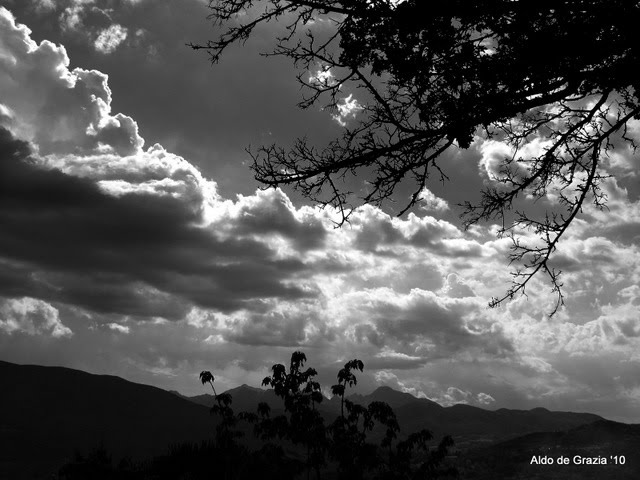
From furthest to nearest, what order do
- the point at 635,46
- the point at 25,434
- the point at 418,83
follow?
the point at 25,434, the point at 418,83, the point at 635,46

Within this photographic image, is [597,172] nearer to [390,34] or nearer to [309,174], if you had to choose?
[390,34]

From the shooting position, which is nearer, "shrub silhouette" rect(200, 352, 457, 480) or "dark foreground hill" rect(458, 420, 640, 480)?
"shrub silhouette" rect(200, 352, 457, 480)

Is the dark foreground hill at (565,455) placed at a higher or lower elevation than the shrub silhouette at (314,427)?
lower

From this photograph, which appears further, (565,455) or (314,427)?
(565,455)

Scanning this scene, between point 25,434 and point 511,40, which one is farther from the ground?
point 511,40

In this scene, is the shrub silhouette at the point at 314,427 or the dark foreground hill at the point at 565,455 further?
the dark foreground hill at the point at 565,455

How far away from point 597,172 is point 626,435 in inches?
6276

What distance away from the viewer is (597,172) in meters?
8.41

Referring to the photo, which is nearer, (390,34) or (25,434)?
(390,34)

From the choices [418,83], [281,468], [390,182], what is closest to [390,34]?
[418,83]

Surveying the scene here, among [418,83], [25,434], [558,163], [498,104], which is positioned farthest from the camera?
[25,434]

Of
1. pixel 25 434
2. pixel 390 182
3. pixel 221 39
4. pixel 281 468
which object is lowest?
pixel 25 434

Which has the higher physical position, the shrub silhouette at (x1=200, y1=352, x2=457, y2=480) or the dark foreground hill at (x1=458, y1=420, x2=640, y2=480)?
the shrub silhouette at (x1=200, y1=352, x2=457, y2=480)

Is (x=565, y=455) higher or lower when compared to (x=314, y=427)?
lower
